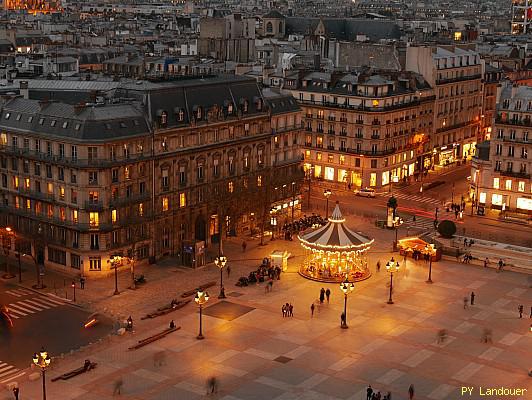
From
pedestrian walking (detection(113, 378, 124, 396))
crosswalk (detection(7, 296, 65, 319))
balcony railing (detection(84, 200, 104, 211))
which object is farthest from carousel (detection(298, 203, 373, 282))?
pedestrian walking (detection(113, 378, 124, 396))

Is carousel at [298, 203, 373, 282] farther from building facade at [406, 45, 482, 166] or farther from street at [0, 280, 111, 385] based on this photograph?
building facade at [406, 45, 482, 166]

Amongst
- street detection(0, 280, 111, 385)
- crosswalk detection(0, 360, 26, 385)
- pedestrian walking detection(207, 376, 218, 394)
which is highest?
pedestrian walking detection(207, 376, 218, 394)

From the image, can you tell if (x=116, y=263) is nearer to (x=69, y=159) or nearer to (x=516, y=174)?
(x=69, y=159)

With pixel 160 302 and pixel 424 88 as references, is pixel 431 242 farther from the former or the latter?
pixel 424 88

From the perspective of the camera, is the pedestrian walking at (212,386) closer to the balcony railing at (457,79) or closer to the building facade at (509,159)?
the building facade at (509,159)

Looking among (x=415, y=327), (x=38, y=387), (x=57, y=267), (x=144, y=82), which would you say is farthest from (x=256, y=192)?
(x=38, y=387)

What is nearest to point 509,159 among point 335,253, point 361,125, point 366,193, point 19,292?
point 366,193
